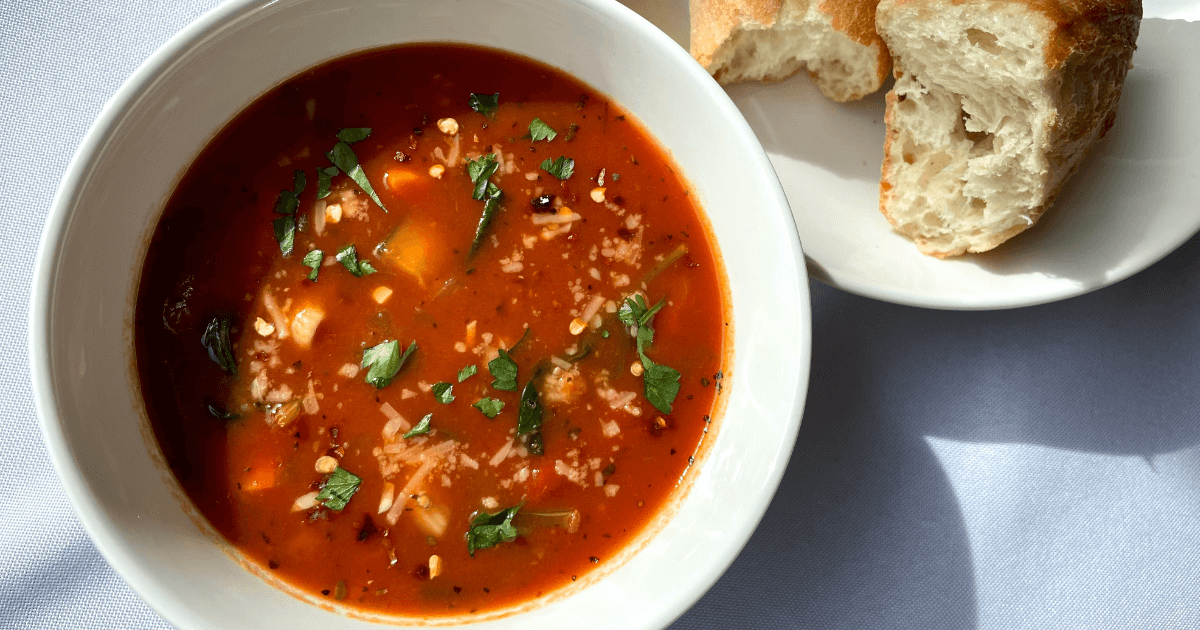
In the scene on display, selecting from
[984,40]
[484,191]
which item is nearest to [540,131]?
[484,191]

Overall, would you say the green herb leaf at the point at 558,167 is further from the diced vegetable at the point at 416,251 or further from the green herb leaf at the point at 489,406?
the green herb leaf at the point at 489,406

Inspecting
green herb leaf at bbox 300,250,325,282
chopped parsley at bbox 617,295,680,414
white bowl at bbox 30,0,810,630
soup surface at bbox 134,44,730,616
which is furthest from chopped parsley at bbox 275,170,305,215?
chopped parsley at bbox 617,295,680,414

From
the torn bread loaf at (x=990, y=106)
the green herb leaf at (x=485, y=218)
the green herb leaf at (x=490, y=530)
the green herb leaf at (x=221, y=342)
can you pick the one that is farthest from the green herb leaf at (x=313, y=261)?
the torn bread loaf at (x=990, y=106)

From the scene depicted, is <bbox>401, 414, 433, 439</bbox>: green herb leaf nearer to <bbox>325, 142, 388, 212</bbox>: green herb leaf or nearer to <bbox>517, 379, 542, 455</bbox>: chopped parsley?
<bbox>517, 379, 542, 455</bbox>: chopped parsley

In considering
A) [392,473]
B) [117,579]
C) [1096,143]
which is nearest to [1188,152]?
[1096,143]

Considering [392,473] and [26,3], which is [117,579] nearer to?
[392,473]

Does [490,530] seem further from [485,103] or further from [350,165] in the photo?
[485,103]
